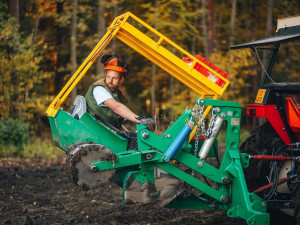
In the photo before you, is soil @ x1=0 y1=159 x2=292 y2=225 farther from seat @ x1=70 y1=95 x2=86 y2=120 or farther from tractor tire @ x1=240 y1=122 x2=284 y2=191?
seat @ x1=70 y1=95 x2=86 y2=120

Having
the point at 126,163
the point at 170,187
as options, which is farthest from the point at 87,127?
the point at 170,187

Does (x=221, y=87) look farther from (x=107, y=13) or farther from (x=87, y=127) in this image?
(x=107, y=13)

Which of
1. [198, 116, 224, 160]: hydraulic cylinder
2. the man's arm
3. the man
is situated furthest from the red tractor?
the man

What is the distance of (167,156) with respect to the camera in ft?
13.9

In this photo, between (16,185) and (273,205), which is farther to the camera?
(16,185)

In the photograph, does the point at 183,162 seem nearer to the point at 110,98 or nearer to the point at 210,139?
the point at 210,139

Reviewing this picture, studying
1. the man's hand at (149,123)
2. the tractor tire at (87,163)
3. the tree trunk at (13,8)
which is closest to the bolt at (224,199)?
the man's hand at (149,123)

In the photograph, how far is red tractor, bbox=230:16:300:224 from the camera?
4.60m

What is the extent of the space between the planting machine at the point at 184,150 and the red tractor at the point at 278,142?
1 centimetres

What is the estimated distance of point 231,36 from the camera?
17.0 meters

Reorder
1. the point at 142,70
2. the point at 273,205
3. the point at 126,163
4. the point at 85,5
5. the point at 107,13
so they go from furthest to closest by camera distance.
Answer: the point at 142,70
the point at 107,13
the point at 85,5
the point at 273,205
the point at 126,163

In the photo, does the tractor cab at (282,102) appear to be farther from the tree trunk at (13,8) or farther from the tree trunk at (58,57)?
the tree trunk at (58,57)

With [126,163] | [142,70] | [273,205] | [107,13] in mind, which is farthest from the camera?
[142,70]

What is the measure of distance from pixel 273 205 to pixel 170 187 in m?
1.10
